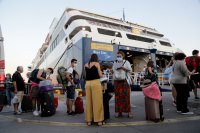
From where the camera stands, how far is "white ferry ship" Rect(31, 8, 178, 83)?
16.2m

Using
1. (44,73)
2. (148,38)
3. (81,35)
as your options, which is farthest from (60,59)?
(44,73)

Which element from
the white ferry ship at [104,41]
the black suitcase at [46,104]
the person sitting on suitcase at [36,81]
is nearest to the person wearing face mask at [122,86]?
the black suitcase at [46,104]

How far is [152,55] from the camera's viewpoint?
20531 mm

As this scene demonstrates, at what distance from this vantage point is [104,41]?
17.3 meters

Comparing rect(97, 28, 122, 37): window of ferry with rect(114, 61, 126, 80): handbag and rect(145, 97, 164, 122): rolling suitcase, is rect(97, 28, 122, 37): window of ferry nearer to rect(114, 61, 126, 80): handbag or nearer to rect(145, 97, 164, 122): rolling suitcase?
rect(114, 61, 126, 80): handbag

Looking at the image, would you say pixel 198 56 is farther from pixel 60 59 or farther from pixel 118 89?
pixel 60 59

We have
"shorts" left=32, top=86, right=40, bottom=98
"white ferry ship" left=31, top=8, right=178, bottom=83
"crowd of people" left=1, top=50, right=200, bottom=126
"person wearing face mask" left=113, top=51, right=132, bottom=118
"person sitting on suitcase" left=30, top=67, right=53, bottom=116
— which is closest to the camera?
"crowd of people" left=1, top=50, right=200, bottom=126

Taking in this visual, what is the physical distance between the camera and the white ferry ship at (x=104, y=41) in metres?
16.2

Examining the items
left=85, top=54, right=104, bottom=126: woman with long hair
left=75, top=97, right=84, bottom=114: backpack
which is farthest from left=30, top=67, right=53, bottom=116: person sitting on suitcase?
left=85, top=54, right=104, bottom=126: woman with long hair

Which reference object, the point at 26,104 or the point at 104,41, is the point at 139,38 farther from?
the point at 26,104

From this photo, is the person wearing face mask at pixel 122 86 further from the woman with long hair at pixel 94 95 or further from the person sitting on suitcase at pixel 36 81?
the person sitting on suitcase at pixel 36 81

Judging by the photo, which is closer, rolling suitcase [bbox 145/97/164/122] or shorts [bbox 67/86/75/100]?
rolling suitcase [bbox 145/97/164/122]

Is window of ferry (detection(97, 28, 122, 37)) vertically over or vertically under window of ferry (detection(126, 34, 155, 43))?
over

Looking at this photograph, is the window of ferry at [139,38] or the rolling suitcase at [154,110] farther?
the window of ferry at [139,38]
